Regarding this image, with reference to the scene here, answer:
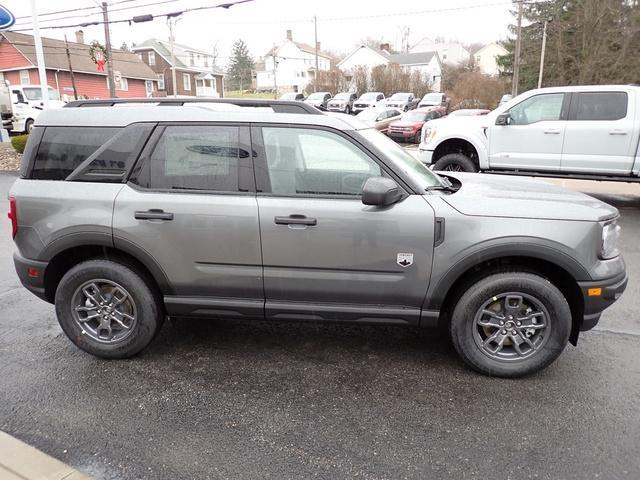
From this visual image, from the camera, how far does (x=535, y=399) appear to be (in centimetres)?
313

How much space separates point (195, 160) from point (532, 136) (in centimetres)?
705

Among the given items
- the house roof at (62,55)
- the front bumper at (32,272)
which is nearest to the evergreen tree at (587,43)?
the front bumper at (32,272)

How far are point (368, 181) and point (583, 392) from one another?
1930 mm

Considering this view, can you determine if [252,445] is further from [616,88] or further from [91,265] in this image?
[616,88]

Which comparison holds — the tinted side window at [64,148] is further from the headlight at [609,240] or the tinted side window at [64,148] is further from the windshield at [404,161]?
the headlight at [609,240]

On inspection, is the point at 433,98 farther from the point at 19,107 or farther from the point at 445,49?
the point at 445,49

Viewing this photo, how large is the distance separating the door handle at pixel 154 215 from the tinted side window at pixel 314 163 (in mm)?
728

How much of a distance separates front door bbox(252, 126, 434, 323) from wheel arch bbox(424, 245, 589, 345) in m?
0.15

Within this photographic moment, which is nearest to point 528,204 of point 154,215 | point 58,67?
point 154,215

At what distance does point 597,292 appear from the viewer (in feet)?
10.3

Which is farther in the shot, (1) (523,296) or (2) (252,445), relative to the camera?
(1) (523,296)

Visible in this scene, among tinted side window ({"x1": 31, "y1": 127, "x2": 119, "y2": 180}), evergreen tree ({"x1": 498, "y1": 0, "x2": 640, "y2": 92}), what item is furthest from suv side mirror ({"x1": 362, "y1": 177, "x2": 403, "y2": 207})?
evergreen tree ({"x1": 498, "y1": 0, "x2": 640, "y2": 92})

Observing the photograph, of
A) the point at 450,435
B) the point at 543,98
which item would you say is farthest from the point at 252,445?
the point at 543,98

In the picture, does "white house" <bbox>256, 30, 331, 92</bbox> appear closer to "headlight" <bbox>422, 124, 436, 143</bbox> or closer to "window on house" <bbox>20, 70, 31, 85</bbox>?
"window on house" <bbox>20, 70, 31, 85</bbox>
